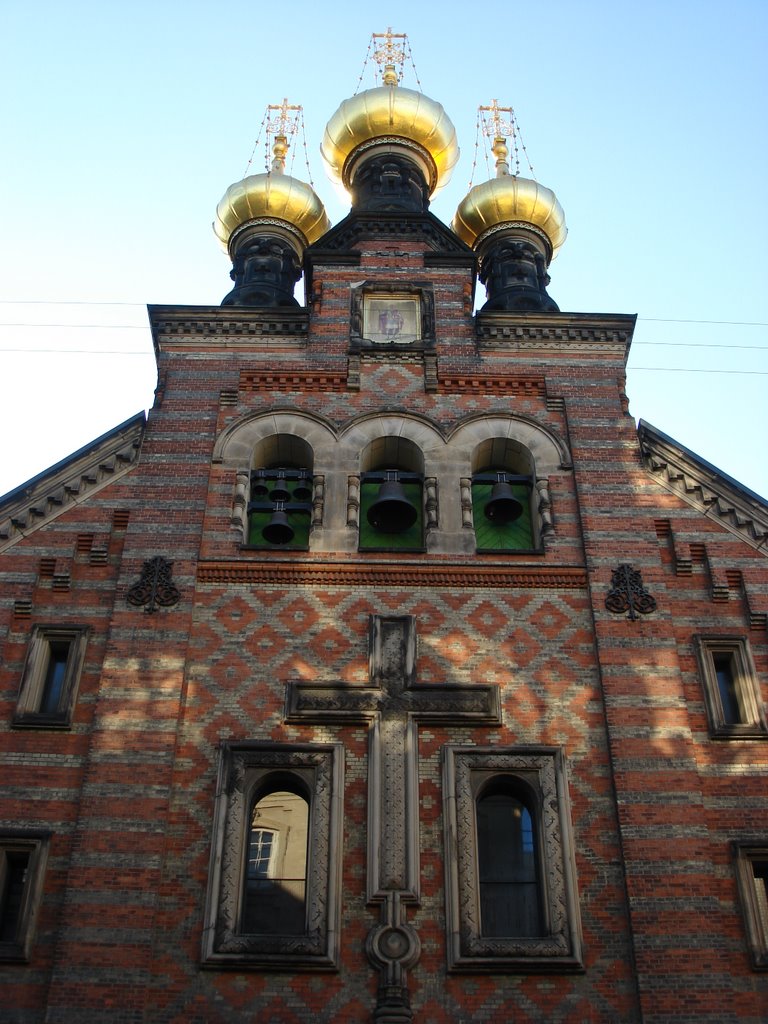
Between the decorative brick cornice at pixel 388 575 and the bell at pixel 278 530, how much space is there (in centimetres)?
66

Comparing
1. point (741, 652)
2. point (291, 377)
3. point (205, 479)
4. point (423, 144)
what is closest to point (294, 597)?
point (205, 479)

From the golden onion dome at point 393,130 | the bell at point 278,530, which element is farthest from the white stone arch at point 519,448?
the golden onion dome at point 393,130

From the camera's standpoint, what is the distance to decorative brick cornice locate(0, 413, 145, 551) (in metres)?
15.1

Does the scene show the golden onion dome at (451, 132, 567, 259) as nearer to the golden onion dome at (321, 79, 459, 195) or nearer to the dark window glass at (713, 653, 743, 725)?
the golden onion dome at (321, 79, 459, 195)

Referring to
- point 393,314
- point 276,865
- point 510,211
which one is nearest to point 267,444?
point 393,314

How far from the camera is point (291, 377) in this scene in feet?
55.5

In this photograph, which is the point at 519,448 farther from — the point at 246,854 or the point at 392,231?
the point at 246,854

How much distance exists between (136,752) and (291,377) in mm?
6149

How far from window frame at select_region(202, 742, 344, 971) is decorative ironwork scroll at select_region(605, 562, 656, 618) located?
381cm

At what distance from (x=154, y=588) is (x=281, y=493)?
7.89 feet

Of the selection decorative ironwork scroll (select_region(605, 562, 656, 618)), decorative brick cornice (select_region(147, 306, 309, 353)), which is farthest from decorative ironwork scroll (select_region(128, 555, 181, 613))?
decorative ironwork scroll (select_region(605, 562, 656, 618))

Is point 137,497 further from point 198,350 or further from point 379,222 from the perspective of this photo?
point 379,222

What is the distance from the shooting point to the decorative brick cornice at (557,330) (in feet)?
57.7

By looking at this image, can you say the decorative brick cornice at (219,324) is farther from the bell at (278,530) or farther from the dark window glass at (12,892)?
the dark window glass at (12,892)
